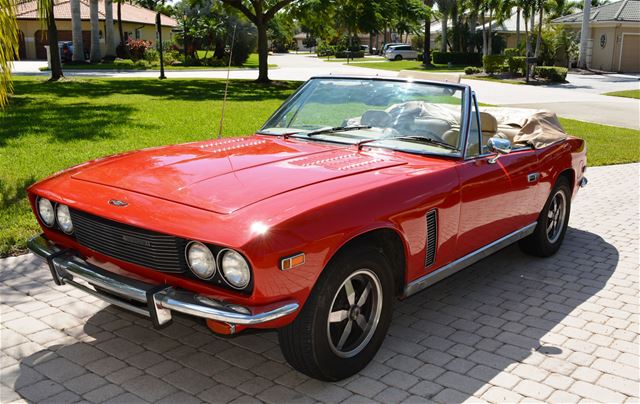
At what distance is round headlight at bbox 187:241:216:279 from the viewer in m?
3.05

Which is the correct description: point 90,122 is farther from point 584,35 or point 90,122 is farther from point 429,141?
point 584,35

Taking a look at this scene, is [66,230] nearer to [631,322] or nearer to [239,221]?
[239,221]

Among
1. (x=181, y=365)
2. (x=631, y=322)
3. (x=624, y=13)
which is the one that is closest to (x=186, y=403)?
(x=181, y=365)

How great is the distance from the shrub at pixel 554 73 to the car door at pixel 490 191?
3025cm

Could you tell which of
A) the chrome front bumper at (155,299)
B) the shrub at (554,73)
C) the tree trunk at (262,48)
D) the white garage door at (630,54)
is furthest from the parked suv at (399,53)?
the chrome front bumper at (155,299)

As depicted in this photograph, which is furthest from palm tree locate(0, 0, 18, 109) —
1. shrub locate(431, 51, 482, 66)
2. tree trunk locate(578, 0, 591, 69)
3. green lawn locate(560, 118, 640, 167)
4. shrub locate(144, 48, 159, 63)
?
shrub locate(431, 51, 482, 66)

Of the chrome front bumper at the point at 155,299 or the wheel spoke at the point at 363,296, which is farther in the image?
the wheel spoke at the point at 363,296

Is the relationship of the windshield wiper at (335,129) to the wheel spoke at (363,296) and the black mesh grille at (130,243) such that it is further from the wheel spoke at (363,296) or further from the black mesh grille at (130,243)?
the black mesh grille at (130,243)

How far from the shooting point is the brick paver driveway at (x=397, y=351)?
3430 mm

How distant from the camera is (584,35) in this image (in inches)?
1542

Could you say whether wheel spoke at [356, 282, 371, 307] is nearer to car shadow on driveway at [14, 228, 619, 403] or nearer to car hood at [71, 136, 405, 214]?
car shadow on driveway at [14, 228, 619, 403]

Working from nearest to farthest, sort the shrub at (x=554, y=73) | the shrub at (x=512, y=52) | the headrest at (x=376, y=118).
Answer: the headrest at (x=376, y=118), the shrub at (x=554, y=73), the shrub at (x=512, y=52)

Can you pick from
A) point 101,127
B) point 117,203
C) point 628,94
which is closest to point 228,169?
point 117,203

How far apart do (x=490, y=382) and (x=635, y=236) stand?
400 centimetres
